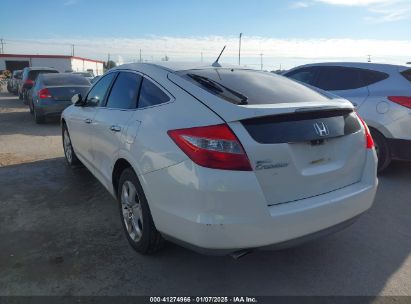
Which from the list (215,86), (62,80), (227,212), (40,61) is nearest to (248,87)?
(215,86)

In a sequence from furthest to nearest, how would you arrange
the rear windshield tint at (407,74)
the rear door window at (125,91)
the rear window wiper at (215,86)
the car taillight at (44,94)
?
1. the car taillight at (44,94)
2. the rear windshield tint at (407,74)
3. the rear door window at (125,91)
4. the rear window wiper at (215,86)

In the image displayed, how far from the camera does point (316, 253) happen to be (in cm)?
334

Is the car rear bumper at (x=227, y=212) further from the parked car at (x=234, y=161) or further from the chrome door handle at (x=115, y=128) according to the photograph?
the chrome door handle at (x=115, y=128)

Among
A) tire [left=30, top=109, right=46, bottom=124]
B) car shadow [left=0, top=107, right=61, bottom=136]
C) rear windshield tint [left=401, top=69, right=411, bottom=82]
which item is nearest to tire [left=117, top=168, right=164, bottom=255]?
rear windshield tint [left=401, top=69, right=411, bottom=82]

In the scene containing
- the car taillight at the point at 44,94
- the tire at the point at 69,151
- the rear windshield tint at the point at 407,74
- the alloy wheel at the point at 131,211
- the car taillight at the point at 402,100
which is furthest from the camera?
the car taillight at the point at 44,94

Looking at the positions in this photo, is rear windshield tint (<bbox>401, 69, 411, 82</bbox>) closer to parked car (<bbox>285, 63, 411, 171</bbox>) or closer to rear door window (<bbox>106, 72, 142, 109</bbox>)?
parked car (<bbox>285, 63, 411, 171</bbox>)

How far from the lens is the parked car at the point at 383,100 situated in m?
5.11

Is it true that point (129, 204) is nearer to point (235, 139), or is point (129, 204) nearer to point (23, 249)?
point (23, 249)

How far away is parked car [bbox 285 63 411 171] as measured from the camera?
511 centimetres

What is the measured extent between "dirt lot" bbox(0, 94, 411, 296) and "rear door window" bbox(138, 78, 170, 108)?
1285 mm

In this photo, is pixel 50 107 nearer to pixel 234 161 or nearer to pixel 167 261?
pixel 167 261

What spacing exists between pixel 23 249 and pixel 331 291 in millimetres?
2669

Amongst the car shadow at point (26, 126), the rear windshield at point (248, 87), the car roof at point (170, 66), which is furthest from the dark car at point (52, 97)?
the rear windshield at point (248, 87)

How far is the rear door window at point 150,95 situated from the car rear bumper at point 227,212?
64cm
